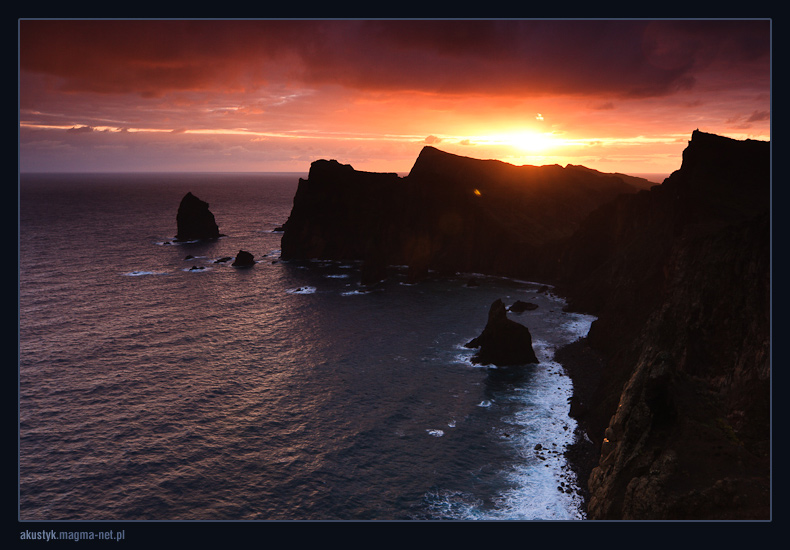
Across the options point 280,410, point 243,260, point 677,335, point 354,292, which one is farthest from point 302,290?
point 677,335

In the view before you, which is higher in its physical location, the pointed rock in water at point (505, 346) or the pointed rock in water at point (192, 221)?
the pointed rock in water at point (192, 221)

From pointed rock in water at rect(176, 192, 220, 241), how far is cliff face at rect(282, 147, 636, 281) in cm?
4331

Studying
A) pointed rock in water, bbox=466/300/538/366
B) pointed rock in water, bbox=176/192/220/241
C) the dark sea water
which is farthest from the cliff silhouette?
pointed rock in water, bbox=176/192/220/241

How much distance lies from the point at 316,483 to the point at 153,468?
645 inches

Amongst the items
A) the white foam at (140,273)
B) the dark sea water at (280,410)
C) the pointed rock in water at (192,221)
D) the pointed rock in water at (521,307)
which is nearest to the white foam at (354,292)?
the dark sea water at (280,410)

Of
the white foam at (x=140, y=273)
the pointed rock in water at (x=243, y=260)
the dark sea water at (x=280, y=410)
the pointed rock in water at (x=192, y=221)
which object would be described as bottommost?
the dark sea water at (x=280, y=410)

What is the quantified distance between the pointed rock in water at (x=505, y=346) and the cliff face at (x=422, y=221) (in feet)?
183

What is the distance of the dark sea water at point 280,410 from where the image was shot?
141 ft

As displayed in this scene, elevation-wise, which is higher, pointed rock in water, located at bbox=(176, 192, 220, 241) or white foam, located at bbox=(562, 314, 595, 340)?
pointed rock in water, located at bbox=(176, 192, 220, 241)

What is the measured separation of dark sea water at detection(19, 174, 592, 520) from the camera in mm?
43094

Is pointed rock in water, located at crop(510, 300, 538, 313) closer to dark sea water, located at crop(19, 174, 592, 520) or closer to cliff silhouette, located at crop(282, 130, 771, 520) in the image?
dark sea water, located at crop(19, 174, 592, 520)

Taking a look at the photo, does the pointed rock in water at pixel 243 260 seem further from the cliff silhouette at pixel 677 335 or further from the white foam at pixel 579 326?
the white foam at pixel 579 326
